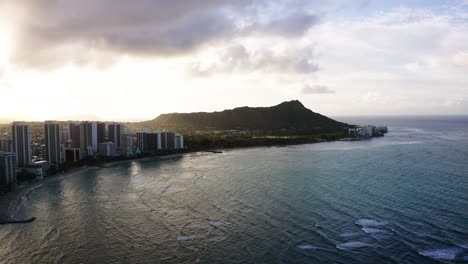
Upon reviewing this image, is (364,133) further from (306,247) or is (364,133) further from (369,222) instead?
(306,247)

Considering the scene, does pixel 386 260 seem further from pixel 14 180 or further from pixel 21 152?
pixel 21 152

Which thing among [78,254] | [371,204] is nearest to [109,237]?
[78,254]

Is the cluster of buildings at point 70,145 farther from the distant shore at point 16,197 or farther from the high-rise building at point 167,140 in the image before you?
the distant shore at point 16,197

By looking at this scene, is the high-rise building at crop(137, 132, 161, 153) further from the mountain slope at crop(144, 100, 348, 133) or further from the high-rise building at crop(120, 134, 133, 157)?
the mountain slope at crop(144, 100, 348, 133)

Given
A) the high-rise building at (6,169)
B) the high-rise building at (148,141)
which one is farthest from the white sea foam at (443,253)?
the high-rise building at (148,141)

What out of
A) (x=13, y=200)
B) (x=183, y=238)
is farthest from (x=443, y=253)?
(x=13, y=200)

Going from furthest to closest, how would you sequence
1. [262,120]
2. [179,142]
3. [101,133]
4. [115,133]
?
[262,120] < [179,142] < [115,133] < [101,133]
